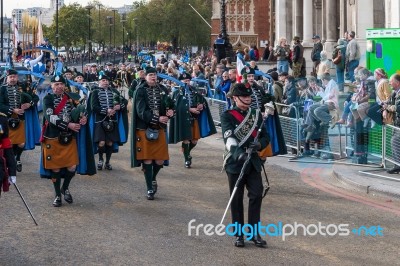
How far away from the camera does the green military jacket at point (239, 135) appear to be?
10430 millimetres

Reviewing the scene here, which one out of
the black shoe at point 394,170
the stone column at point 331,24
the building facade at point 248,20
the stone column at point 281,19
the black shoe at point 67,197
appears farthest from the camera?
the building facade at point 248,20

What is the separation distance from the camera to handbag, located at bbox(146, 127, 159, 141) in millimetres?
13753

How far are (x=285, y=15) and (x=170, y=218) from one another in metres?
36.7

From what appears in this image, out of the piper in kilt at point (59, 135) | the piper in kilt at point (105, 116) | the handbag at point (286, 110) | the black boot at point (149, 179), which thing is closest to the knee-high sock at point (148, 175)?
the black boot at point (149, 179)

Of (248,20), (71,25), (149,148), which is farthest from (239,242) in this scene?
(71,25)

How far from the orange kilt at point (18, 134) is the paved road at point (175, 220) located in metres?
0.64

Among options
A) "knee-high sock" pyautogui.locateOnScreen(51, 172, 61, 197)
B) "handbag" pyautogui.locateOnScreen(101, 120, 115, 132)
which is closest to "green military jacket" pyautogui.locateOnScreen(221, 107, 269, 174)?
"knee-high sock" pyautogui.locateOnScreen(51, 172, 61, 197)

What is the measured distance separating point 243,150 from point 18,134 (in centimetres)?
771

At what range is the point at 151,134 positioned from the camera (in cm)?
1376

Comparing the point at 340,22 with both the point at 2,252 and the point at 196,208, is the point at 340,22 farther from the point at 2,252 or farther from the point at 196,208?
the point at 2,252

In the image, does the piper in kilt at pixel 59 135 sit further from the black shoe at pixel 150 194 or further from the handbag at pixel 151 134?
the black shoe at pixel 150 194

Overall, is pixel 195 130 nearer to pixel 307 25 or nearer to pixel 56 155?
pixel 56 155

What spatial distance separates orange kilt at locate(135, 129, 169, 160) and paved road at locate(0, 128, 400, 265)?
62 cm

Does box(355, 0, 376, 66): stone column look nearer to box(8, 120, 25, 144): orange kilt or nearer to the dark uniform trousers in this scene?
box(8, 120, 25, 144): orange kilt
